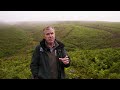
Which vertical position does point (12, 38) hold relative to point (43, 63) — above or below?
below

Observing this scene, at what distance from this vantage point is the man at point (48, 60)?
527 centimetres

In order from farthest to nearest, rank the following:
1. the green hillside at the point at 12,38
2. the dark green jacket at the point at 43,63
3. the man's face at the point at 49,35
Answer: the green hillside at the point at 12,38
the dark green jacket at the point at 43,63
the man's face at the point at 49,35

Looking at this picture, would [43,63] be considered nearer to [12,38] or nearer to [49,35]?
[49,35]

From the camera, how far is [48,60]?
529cm

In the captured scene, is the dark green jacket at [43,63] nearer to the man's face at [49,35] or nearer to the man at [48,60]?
the man at [48,60]

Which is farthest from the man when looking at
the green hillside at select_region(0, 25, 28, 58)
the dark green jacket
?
the green hillside at select_region(0, 25, 28, 58)

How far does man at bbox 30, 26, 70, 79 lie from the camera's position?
5.27 m

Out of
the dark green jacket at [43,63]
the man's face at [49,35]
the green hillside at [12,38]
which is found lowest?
the green hillside at [12,38]

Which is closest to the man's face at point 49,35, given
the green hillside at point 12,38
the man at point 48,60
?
the man at point 48,60

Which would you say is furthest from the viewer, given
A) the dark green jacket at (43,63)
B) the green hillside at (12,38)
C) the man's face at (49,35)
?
the green hillside at (12,38)

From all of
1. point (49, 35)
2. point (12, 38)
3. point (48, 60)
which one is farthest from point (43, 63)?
point (12, 38)
